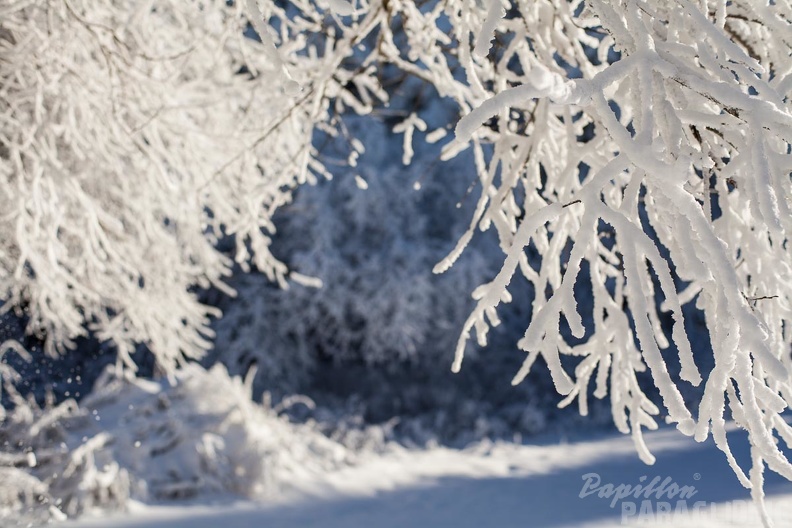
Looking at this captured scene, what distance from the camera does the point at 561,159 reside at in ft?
8.16

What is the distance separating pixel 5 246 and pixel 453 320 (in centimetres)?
624

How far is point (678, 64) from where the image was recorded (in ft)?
4.53

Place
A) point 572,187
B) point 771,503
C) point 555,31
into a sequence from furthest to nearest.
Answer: point 771,503 → point 555,31 → point 572,187

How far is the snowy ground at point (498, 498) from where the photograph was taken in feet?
12.8

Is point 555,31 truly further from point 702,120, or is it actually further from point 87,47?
point 87,47

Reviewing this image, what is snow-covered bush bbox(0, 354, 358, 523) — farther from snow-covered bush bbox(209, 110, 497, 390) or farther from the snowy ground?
snow-covered bush bbox(209, 110, 497, 390)

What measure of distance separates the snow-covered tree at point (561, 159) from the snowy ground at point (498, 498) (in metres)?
1.11

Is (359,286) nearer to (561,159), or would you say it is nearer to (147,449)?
(147,449)

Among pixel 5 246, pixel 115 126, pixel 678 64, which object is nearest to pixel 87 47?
pixel 115 126

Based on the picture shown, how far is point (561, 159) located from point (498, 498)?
9.57ft

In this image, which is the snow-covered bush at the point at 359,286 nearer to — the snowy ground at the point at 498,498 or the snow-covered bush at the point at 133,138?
the snowy ground at the point at 498,498

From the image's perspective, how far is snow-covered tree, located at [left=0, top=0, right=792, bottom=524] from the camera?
1.27m

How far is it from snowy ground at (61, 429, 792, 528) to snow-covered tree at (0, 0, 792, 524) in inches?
43.5

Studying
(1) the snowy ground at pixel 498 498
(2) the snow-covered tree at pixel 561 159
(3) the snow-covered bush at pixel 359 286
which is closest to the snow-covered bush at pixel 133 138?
(2) the snow-covered tree at pixel 561 159
